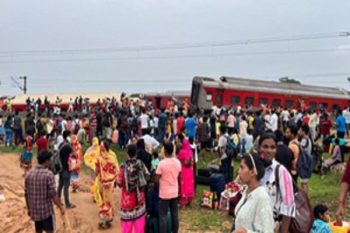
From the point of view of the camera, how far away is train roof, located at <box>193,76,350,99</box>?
31259mm

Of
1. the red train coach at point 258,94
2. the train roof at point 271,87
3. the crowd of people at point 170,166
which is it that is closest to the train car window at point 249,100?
the red train coach at point 258,94

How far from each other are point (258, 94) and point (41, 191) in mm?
26714

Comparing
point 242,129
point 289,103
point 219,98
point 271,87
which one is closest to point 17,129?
point 242,129

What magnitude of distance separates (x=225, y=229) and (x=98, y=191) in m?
2.67

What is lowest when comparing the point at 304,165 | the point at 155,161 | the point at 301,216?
the point at 155,161

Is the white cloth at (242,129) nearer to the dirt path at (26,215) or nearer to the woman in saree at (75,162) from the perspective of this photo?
the dirt path at (26,215)

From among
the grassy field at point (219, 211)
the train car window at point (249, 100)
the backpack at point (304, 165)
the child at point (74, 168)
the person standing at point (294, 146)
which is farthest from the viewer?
the train car window at point (249, 100)

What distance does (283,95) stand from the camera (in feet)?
110

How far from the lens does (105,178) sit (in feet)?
32.0

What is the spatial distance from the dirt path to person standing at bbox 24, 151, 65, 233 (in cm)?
267

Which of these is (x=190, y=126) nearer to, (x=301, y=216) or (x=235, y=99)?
(x=301, y=216)

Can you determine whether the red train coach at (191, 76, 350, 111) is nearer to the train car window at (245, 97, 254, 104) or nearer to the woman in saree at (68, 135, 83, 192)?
the train car window at (245, 97, 254, 104)

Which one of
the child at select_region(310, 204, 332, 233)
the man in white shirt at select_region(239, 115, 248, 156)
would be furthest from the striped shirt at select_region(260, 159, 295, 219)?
the man in white shirt at select_region(239, 115, 248, 156)

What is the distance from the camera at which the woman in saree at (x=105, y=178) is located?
31.8 feet
